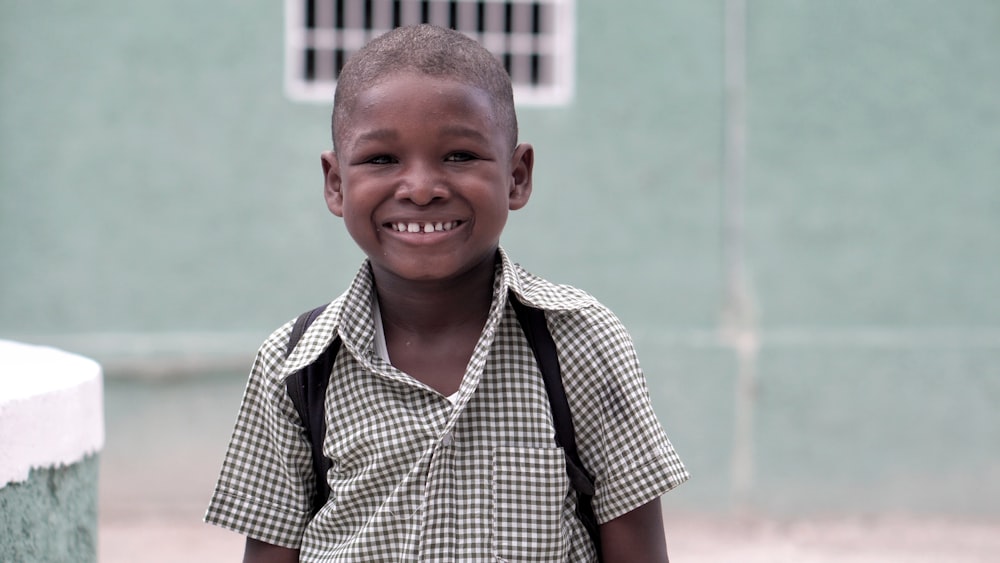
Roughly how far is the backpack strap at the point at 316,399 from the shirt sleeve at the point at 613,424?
36 cm

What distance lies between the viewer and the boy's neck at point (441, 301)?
191 centimetres

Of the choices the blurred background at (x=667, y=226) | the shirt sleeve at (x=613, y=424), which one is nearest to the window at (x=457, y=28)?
the blurred background at (x=667, y=226)

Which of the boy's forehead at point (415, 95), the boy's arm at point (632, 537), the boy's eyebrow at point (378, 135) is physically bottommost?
the boy's arm at point (632, 537)

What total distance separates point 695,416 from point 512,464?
14.8 feet

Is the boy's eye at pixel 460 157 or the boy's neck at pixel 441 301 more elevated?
the boy's eye at pixel 460 157

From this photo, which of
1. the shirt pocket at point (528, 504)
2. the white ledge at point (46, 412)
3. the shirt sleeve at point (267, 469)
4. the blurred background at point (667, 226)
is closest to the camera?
the shirt pocket at point (528, 504)

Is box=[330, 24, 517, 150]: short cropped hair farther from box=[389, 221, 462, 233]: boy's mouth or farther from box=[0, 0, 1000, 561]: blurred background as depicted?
box=[0, 0, 1000, 561]: blurred background

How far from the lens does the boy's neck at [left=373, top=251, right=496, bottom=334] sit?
1.91m

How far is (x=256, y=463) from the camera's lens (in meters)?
1.88

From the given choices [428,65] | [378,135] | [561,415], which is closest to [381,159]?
[378,135]

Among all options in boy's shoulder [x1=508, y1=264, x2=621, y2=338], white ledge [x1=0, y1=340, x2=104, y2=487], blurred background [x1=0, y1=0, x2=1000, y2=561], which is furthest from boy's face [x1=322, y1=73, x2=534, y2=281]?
blurred background [x1=0, y1=0, x2=1000, y2=561]

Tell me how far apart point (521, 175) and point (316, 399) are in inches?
19.4

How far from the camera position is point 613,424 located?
1802 mm

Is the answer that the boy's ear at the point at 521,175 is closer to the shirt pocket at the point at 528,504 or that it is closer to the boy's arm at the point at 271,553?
the shirt pocket at the point at 528,504
